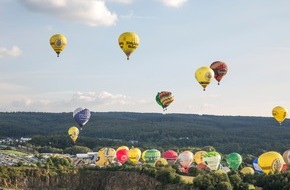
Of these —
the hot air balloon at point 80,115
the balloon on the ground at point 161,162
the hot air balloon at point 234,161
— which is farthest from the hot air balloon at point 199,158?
the hot air balloon at point 80,115

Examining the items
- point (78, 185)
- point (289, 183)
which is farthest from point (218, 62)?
point (78, 185)

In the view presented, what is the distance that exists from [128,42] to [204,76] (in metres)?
15.1

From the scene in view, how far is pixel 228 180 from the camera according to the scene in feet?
238

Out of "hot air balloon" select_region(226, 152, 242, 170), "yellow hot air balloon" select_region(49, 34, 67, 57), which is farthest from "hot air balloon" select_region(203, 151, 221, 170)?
"yellow hot air balloon" select_region(49, 34, 67, 57)

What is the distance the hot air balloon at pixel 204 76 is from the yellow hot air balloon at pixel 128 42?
12553 millimetres

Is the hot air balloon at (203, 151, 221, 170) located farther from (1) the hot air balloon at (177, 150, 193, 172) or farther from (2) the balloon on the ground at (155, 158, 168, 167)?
(2) the balloon on the ground at (155, 158, 168, 167)

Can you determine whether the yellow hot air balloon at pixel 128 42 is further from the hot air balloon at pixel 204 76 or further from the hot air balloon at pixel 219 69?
the hot air balloon at pixel 219 69

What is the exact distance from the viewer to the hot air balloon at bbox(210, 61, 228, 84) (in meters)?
88.8

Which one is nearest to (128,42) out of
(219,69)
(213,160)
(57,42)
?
(57,42)

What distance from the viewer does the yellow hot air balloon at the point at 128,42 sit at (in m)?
78.9

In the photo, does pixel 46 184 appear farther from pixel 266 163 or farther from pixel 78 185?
pixel 266 163

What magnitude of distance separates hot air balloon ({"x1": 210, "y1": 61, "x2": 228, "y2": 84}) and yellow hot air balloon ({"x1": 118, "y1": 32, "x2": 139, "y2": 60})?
54.3 feet

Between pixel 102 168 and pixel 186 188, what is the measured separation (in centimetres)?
2280

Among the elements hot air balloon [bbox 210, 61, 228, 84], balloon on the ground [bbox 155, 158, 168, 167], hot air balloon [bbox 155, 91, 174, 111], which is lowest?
balloon on the ground [bbox 155, 158, 168, 167]
